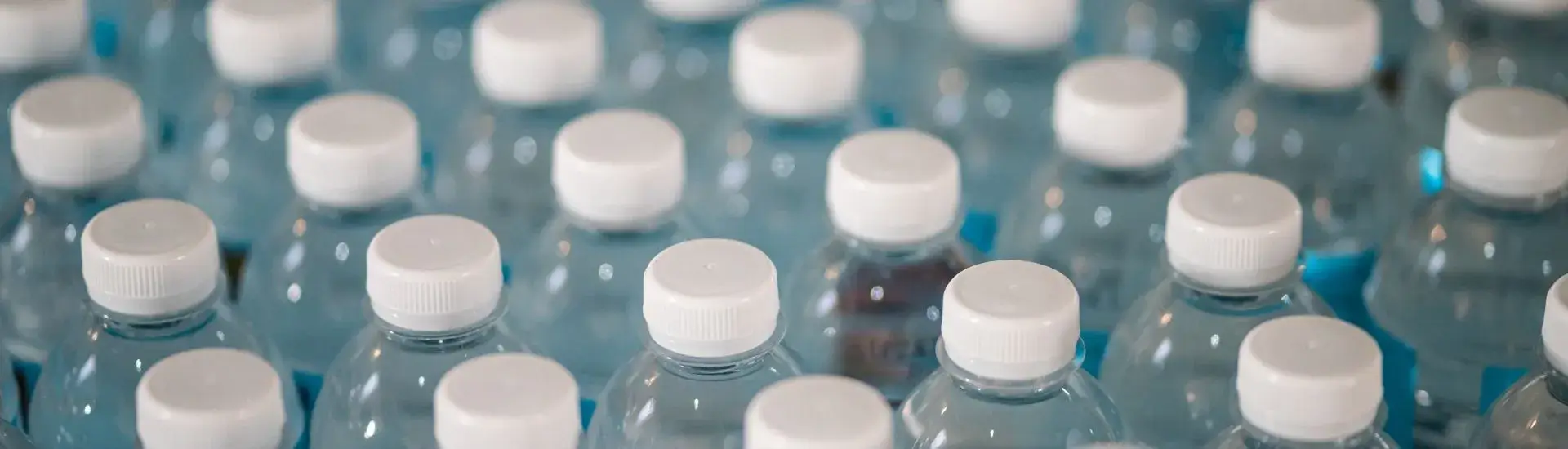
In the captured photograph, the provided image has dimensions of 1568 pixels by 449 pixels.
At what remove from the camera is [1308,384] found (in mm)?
868

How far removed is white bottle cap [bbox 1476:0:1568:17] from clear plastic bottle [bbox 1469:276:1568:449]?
14.6 inches

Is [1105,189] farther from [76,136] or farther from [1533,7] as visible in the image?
[76,136]

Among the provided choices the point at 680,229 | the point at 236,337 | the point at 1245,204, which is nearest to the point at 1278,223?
the point at 1245,204

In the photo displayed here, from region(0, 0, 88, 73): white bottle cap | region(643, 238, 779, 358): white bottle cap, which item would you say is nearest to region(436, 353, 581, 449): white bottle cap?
region(643, 238, 779, 358): white bottle cap

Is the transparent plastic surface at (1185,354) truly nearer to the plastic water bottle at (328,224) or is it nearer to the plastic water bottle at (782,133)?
the plastic water bottle at (782,133)

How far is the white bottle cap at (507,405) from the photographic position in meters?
0.88

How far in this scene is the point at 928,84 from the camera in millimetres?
1412

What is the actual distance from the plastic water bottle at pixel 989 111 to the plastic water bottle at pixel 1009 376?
1.18 feet

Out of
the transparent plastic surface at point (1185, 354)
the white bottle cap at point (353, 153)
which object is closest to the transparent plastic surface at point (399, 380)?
the white bottle cap at point (353, 153)

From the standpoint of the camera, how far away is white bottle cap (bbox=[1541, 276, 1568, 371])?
0.91 metres

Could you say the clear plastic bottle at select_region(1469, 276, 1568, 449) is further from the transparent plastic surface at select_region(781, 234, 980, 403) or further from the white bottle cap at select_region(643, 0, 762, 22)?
the white bottle cap at select_region(643, 0, 762, 22)

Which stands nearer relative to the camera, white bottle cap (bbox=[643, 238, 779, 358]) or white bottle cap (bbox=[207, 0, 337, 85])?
white bottle cap (bbox=[643, 238, 779, 358])

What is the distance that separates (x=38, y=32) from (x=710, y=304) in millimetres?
595

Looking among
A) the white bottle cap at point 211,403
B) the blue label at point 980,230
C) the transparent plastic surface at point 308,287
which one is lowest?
the blue label at point 980,230
